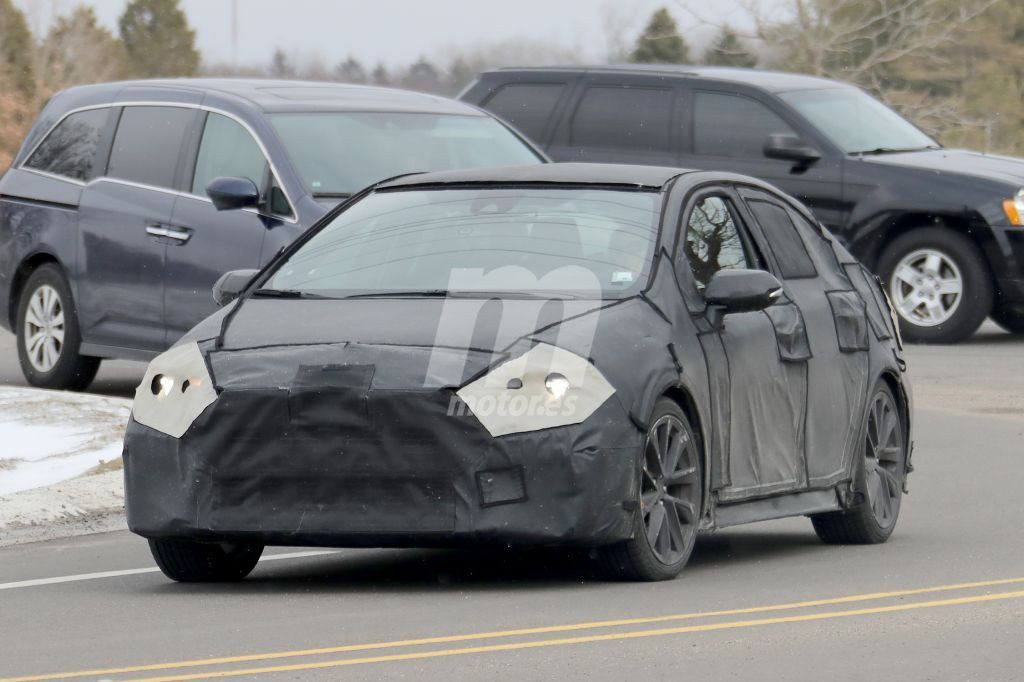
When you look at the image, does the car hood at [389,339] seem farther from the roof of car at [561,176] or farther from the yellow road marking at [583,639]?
the yellow road marking at [583,639]

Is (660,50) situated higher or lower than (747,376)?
lower

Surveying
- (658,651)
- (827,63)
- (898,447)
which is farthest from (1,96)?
(658,651)

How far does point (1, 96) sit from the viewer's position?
162 feet

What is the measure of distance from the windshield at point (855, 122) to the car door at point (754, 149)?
0.21 m

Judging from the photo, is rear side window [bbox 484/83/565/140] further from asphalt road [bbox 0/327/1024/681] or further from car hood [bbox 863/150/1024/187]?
asphalt road [bbox 0/327/1024/681]

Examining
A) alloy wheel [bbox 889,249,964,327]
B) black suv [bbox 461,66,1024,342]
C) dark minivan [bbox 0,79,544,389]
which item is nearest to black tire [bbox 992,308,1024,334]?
black suv [bbox 461,66,1024,342]

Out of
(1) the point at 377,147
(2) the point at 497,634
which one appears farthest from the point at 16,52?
(2) the point at 497,634

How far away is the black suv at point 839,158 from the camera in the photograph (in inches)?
703

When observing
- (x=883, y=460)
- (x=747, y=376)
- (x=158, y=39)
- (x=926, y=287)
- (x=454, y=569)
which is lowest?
(x=158, y=39)

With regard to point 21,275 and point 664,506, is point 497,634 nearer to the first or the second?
point 664,506

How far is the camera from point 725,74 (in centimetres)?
1927

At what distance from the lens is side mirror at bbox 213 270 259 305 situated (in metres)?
8.77

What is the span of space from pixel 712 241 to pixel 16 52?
44902 mm

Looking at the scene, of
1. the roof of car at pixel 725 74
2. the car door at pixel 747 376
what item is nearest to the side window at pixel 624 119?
the roof of car at pixel 725 74
